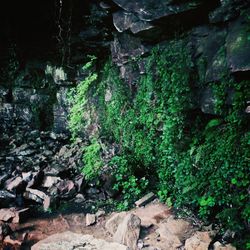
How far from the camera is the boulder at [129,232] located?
4703mm

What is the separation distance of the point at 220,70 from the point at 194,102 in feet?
2.80

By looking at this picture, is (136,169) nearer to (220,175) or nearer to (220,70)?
(220,175)

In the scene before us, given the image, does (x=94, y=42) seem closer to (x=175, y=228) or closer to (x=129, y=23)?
(x=129, y=23)

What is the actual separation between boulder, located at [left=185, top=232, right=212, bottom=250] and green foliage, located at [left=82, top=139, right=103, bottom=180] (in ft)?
11.2

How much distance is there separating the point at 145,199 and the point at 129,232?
161 cm

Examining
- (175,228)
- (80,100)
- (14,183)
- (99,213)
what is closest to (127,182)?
(99,213)

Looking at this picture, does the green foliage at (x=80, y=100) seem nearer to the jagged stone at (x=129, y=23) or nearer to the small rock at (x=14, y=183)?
the jagged stone at (x=129, y=23)

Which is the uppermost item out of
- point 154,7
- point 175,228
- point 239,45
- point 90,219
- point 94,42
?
point 154,7

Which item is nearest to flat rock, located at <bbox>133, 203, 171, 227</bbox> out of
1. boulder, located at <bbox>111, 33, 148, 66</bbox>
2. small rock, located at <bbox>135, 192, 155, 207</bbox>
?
small rock, located at <bbox>135, 192, 155, 207</bbox>

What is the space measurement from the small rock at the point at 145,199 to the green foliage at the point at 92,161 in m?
1.55

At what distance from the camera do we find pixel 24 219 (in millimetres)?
6133

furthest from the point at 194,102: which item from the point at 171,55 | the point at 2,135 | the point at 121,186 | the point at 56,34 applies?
the point at 2,135

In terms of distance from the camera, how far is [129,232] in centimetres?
480

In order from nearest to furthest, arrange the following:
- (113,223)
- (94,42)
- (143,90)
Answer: (113,223) < (143,90) < (94,42)
